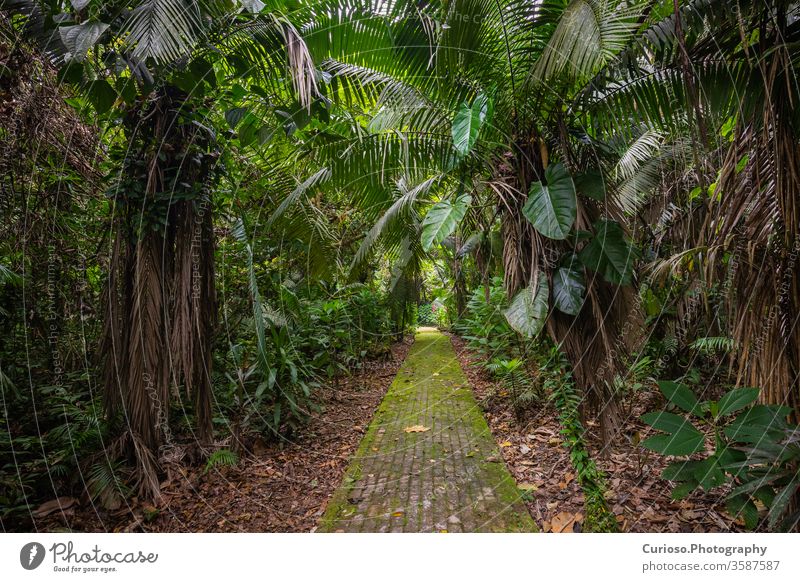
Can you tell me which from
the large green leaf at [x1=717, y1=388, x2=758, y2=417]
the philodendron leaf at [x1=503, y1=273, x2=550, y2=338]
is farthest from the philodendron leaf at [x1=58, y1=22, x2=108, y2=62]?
the large green leaf at [x1=717, y1=388, x2=758, y2=417]

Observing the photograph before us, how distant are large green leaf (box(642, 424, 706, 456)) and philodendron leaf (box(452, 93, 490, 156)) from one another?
1.28 meters

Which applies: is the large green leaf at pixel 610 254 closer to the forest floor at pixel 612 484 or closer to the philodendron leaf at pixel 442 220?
the philodendron leaf at pixel 442 220

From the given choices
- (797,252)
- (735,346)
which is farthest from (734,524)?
(797,252)

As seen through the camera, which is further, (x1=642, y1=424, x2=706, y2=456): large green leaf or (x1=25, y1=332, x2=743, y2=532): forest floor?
(x1=25, y1=332, x2=743, y2=532): forest floor

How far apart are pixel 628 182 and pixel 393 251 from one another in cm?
212

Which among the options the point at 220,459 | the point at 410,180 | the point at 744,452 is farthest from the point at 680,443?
the point at 220,459


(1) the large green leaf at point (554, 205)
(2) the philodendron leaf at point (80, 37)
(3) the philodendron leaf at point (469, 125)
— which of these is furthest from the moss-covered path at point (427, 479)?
(2) the philodendron leaf at point (80, 37)

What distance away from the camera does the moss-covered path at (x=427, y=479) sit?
5.72ft

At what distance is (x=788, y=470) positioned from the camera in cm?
121

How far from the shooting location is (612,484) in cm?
194

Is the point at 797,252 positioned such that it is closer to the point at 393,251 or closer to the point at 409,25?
the point at 409,25

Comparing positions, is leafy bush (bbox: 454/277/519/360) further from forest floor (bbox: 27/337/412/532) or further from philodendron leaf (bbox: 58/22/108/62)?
philodendron leaf (bbox: 58/22/108/62)

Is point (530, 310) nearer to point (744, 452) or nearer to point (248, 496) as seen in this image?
point (744, 452)

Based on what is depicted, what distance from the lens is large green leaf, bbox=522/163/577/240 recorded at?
55.6 inches
